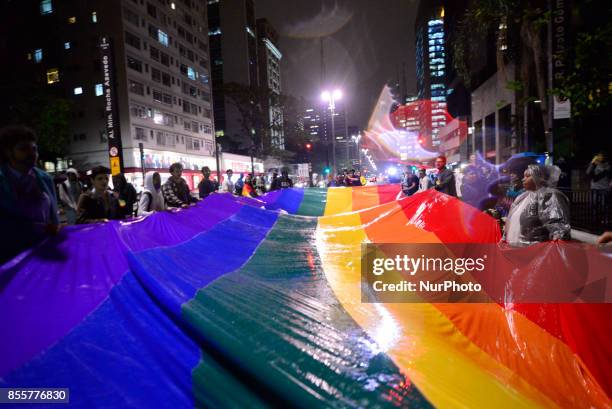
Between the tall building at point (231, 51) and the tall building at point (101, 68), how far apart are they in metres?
34.6

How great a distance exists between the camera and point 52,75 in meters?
47.3

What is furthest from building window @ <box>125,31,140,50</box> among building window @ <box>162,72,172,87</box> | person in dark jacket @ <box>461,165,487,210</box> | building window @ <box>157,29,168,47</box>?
person in dark jacket @ <box>461,165,487,210</box>

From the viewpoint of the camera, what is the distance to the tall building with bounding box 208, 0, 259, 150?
8969 cm

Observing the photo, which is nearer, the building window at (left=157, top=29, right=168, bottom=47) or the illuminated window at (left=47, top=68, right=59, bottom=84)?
the illuminated window at (left=47, top=68, right=59, bottom=84)

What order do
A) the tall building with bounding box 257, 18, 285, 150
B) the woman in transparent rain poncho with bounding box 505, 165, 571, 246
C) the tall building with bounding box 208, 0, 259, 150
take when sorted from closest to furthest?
the woman in transparent rain poncho with bounding box 505, 165, 571, 246 < the tall building with bounding box 208, 0, 259, 150 < the tall building with bounding box 257, 18, 285, 150

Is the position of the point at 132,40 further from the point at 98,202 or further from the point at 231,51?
the point at 98,202

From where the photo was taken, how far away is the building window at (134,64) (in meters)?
44.5

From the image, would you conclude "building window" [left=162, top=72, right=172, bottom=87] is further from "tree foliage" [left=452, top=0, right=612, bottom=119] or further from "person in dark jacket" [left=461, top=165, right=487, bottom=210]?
"person in dark jacket" [left=461, top=165, right=487, bottom=210]

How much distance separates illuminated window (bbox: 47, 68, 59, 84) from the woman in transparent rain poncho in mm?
57519

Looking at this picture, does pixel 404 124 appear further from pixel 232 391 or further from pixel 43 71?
pixel 232 391

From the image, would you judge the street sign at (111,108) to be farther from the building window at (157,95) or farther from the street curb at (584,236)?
the building window at (157,95)

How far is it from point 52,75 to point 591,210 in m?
58.3

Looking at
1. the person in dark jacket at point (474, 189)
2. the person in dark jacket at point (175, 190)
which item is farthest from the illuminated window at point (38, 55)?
the person in dark jacket at point (474, 189)

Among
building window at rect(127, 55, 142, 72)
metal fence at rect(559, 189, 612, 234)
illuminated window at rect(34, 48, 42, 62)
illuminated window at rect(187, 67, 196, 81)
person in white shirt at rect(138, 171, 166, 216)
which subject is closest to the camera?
person in white shirt at rect(138, 171, 166, 216)
